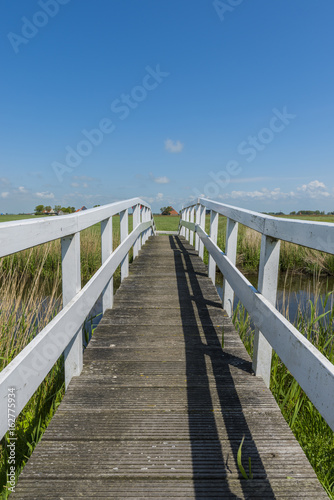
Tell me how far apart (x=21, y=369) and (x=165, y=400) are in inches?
44.6

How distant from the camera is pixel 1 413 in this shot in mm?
1390

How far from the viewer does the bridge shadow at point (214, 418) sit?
167 centimetres

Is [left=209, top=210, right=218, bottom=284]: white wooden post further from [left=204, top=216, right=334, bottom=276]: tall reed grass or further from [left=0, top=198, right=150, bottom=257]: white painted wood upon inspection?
[left=204, top=216, right=334, bottom=276]: tall reed grass

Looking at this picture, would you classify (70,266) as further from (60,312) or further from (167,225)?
(167,225)

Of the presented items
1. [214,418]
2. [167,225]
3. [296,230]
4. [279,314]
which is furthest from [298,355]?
[167,225]

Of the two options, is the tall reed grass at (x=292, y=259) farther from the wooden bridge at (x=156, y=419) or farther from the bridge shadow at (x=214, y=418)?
the wooden bridge at (x=156, y=419)

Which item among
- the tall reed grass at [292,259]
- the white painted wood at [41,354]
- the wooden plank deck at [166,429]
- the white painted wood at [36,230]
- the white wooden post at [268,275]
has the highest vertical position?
the white painted wood at [36,230]

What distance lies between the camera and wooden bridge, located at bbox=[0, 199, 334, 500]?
1654 millimetres

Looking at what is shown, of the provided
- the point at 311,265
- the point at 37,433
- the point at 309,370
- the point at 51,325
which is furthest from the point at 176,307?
the point at 311,265

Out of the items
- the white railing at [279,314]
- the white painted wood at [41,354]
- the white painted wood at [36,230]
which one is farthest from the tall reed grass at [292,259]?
the white painted wood at [36,230]

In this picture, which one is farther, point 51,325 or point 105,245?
point 105,245

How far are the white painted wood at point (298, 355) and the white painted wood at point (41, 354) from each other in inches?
49.8

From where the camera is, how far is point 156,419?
2.15 meters

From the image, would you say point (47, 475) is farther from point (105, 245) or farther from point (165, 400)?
point (105, 245)
